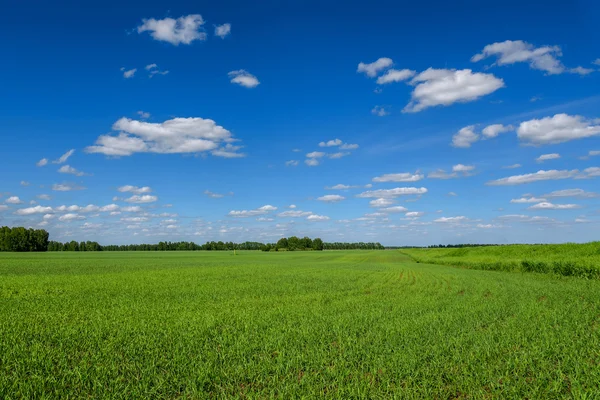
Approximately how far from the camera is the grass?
33.7 meters

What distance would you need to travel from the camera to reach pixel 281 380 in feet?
23.8

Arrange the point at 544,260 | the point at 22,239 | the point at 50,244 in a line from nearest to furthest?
the point at 544,260, the point at 22,239, the point at 50,244

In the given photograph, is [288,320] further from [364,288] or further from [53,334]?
[364,288]

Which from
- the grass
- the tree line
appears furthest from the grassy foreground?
the tree line

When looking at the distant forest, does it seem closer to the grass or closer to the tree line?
the tree line

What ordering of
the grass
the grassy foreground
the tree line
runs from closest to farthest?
the grassy foreground < the grass < the tree line

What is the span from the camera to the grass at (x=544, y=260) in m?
33.7

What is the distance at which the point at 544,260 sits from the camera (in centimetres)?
3888

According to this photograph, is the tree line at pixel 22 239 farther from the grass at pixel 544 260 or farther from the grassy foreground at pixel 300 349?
the grassy foreground at pixel 300 349

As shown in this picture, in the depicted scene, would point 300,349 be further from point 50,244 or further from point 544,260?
point 50,244

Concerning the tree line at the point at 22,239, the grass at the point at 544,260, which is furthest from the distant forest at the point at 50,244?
the grass at the point at 544,260

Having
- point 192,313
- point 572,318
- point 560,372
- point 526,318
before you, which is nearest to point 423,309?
point 526,318

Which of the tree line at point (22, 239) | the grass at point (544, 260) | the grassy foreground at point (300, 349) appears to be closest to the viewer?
the grassy foreground at point (300, 349)

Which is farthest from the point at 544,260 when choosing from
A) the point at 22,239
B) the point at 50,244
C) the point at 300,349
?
the point at 50,244
